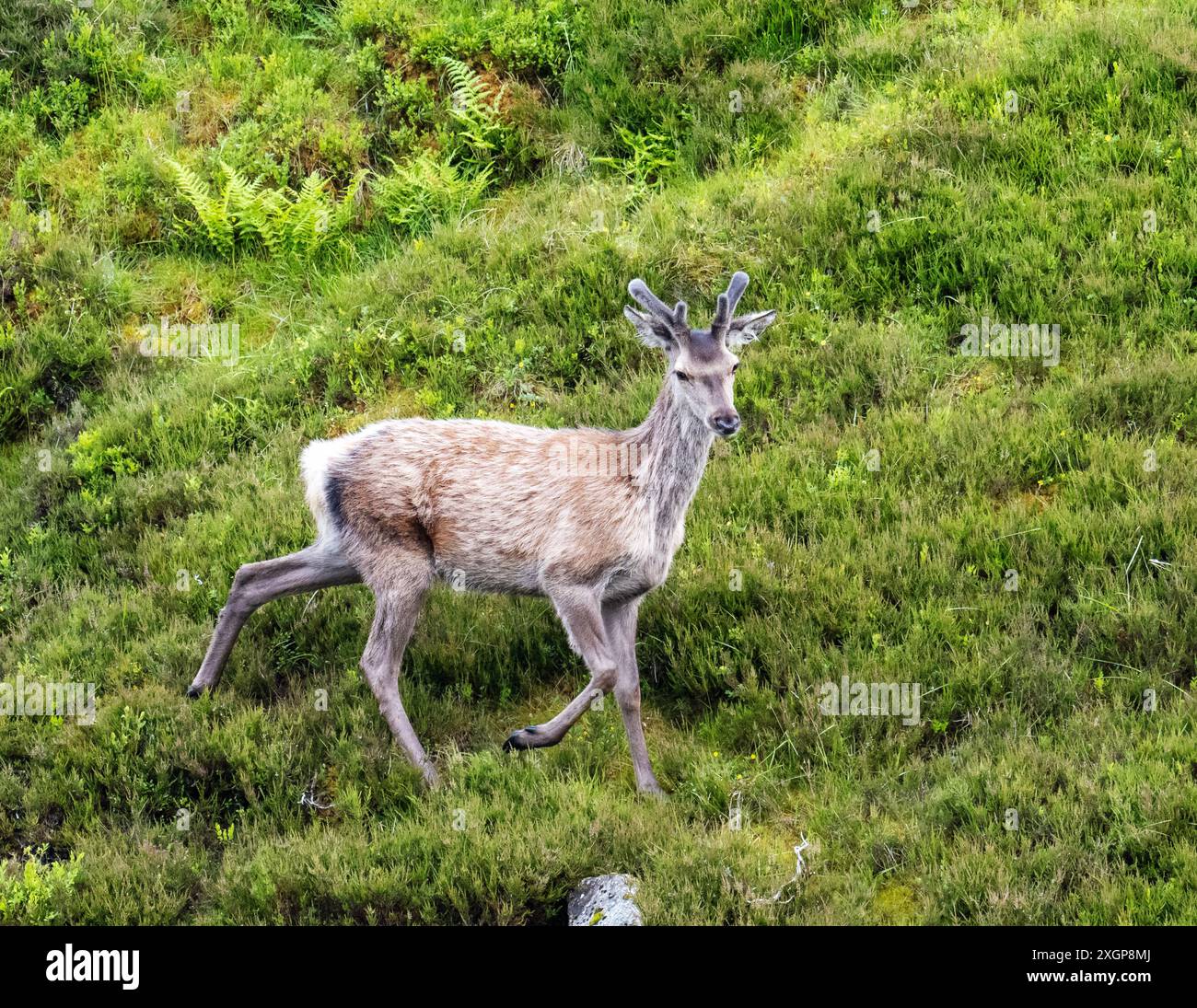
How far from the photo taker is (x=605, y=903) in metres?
7.23

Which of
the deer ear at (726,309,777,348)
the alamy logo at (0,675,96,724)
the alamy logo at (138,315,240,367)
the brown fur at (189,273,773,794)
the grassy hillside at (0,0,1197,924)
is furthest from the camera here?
the alamy logo at (138,315,240,367)

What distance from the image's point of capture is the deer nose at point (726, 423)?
26.0ft

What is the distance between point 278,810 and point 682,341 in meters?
3.71

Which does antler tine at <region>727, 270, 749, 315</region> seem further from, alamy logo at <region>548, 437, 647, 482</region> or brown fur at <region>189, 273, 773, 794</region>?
alamy logo at <region>548, 437, 647, 482</region>

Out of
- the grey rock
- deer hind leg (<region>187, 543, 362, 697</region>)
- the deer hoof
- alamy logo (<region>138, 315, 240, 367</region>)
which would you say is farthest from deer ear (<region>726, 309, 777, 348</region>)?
alamy logo (<region>138, 315, 240, 367</region>)

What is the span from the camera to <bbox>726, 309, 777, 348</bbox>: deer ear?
8703mm

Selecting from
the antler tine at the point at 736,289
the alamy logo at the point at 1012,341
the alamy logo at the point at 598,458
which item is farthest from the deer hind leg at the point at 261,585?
the alamy logo at the point at 1012,341

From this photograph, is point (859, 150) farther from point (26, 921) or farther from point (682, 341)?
point (26, 921)

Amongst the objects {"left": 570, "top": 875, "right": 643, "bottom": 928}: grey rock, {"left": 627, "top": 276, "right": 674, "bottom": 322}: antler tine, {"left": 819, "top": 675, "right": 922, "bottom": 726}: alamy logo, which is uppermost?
{"left": 627, "top": 276, "right": 674, "bottom": 322}: antler tine

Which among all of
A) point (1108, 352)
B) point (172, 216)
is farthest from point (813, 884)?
point (172, 216)

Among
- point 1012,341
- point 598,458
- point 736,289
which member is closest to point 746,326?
point 736,289

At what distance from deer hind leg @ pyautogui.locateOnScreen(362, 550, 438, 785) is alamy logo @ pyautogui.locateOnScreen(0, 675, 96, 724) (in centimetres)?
185

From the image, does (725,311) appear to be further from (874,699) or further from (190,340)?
(190,340)

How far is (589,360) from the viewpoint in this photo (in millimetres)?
11758
